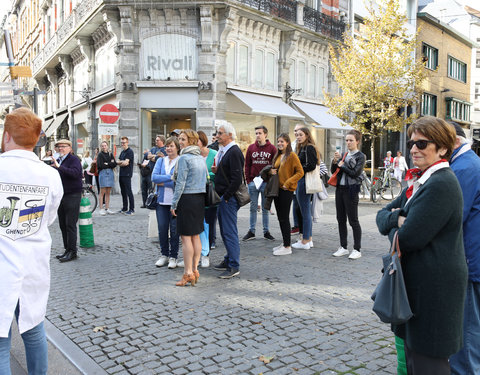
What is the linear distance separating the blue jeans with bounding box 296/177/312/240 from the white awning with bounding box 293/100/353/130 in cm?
1426

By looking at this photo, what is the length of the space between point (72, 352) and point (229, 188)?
275 centimetres

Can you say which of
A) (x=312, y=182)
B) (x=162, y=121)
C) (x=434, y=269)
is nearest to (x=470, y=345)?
(x=434, y=269)

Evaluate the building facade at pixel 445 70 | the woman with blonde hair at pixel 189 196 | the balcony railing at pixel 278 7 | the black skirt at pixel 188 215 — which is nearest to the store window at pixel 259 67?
the balcony railing at pixel 278 7

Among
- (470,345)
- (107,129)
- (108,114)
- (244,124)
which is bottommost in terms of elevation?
(470,345)

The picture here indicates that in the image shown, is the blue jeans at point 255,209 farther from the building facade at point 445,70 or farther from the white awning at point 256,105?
the building facade at point 445,70

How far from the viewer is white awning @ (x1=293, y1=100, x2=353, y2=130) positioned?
21.8m

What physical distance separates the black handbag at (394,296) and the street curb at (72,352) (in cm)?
211

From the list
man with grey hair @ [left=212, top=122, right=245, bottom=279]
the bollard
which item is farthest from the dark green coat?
the bollard

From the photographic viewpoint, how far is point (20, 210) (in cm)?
254

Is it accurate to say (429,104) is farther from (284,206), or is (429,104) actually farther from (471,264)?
(471,264)

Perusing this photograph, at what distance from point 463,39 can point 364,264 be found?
121 ft

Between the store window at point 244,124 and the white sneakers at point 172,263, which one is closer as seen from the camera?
the white sneakers at point 172,263

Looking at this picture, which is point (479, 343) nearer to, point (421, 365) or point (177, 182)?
point (421, 365)

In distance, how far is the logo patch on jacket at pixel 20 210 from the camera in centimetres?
249
